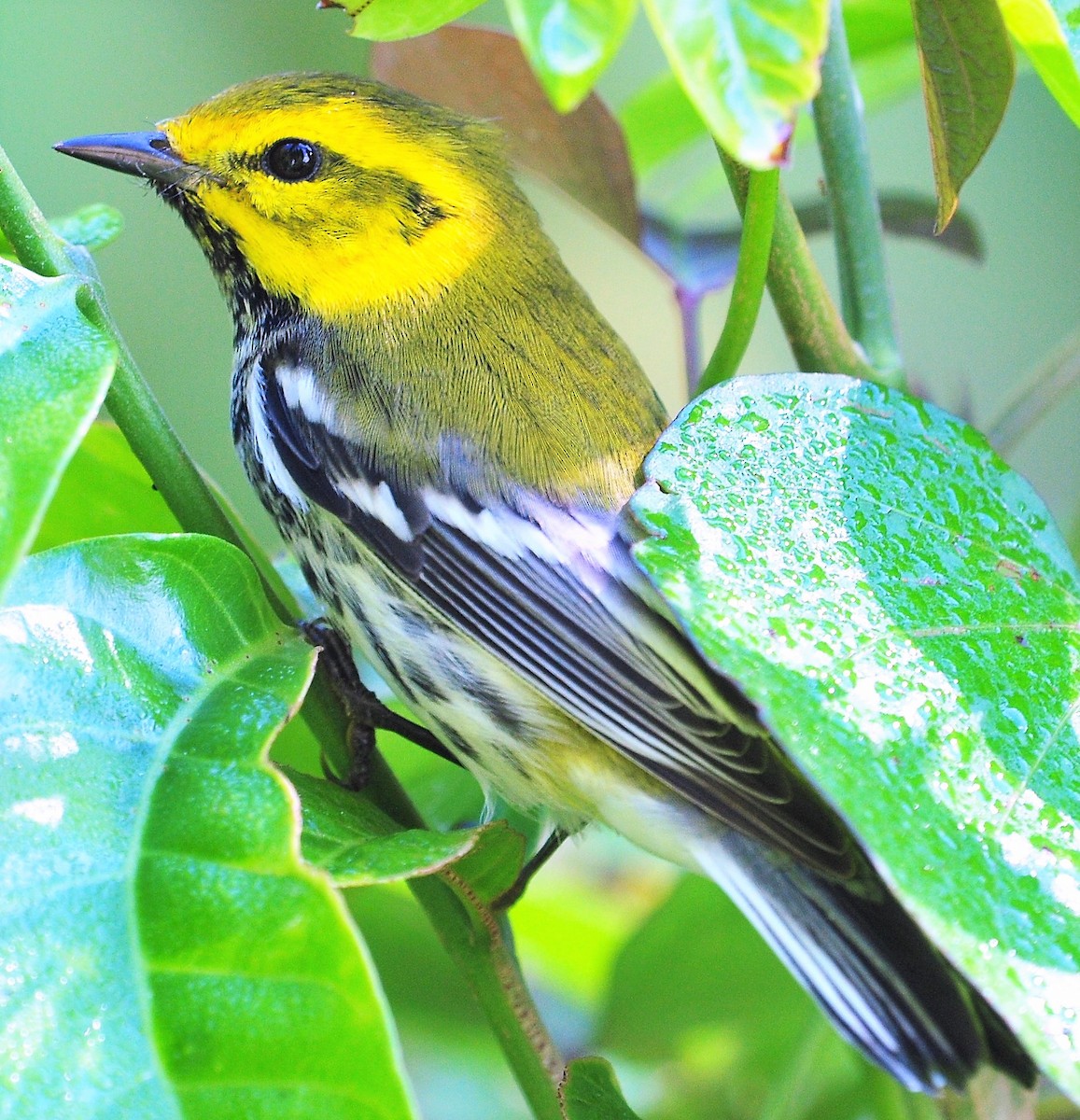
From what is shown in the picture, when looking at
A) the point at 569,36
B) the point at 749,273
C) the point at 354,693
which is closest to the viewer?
the point at 569,36

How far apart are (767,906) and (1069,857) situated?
472mm

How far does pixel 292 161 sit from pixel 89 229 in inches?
18.4

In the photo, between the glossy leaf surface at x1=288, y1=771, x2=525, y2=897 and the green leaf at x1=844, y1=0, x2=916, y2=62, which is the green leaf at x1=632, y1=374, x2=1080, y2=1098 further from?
the green leaf at x1=844, y1=0, x2=916, y2=62

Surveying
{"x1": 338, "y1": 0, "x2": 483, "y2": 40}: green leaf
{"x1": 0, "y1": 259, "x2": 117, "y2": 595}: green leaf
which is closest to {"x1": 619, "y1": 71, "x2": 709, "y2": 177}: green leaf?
{"x1": 338, "y1": 0, "x2": 483, "y2": 40}: green leaf

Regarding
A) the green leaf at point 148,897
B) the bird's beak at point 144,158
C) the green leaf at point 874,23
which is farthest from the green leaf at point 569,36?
the bird's beak at point 144,158

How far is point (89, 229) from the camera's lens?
→ 94cm

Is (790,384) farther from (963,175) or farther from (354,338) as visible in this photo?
(354,338)

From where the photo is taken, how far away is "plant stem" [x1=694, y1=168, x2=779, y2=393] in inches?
29.8

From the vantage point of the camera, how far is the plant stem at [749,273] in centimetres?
76

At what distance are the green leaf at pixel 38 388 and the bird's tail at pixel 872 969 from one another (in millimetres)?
619

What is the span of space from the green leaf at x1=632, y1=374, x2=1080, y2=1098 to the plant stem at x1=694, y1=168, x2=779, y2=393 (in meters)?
0.06

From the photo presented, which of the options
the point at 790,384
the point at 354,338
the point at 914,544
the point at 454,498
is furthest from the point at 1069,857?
the point at 354,338

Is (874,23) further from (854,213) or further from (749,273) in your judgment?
(749,273)

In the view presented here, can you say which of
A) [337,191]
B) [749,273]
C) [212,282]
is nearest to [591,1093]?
[749,273]
